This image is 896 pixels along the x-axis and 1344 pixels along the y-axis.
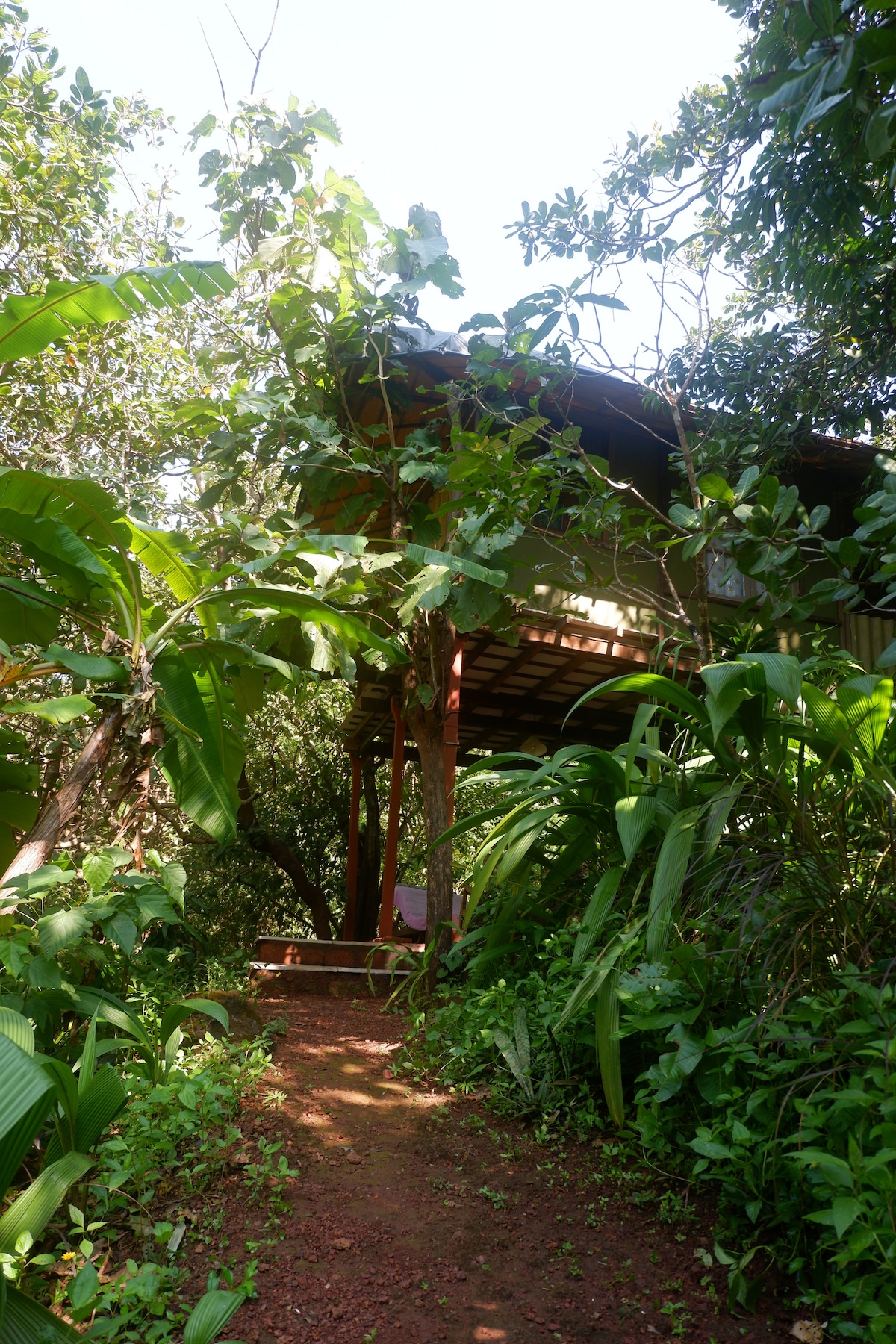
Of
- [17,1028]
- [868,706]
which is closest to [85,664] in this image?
[17,1028]

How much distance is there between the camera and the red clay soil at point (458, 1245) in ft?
7.06

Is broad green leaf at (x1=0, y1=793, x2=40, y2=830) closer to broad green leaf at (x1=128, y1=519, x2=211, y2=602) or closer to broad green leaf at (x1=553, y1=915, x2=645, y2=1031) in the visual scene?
broad green leaf at (x1=128, y1=519, x2=211, y2=602)

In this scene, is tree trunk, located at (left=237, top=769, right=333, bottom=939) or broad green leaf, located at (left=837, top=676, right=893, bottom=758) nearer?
broad green leaf, located at (left=837, top=676, right=893, bottom=758)

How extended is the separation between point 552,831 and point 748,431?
3.86 metres

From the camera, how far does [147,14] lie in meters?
6.27

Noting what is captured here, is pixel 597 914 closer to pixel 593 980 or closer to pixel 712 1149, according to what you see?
pixel 593 980

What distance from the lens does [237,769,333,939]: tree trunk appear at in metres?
11.2

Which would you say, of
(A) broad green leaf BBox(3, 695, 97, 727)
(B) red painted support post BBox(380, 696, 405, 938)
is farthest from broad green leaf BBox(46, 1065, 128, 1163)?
(B) red painted support post BBox(380, 696, 405, 938)

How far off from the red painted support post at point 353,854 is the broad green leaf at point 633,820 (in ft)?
26.7

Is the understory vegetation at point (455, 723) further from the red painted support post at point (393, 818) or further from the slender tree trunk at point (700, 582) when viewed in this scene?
the red painted support post at point (393, 818)

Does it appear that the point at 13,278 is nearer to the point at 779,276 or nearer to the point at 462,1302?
the point at 779,276

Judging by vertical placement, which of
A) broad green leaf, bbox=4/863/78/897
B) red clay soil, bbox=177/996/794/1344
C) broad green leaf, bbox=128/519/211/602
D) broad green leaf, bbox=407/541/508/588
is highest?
broad green leaf, bbox=407/541/508/588

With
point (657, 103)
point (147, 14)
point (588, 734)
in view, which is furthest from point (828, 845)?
point (588, 734)

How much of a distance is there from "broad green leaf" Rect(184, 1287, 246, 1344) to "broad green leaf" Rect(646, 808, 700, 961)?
4.95 feet
